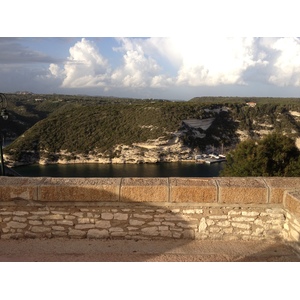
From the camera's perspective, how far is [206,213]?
12.9ft

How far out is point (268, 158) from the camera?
17172mm

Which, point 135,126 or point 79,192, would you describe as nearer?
point 79,192

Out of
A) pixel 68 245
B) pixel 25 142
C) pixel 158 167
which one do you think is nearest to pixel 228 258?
pixel 68 245

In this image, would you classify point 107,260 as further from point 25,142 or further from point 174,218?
point 25,142

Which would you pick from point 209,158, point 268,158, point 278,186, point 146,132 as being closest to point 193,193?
point 278,186

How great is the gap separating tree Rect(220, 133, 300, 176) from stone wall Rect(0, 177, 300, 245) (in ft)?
44.1

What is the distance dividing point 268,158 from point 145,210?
47.8 feet

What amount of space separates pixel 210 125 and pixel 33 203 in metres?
54.4

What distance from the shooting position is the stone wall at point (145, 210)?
390 cm

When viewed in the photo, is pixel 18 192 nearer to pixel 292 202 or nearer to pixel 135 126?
pixel 292 202

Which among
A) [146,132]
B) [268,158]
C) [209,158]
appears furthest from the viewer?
[146,132]

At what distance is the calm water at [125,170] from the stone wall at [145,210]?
39630 millimetres

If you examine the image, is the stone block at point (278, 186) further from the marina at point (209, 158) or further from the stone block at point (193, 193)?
the marina at point (209, 158)

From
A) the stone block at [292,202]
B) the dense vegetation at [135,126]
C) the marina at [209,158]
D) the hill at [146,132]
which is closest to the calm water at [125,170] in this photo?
the marina at [209,158]
